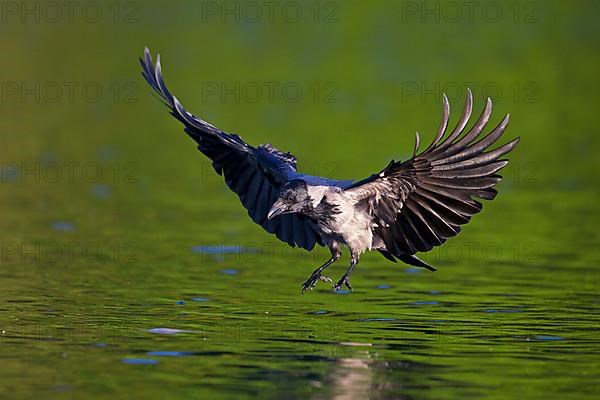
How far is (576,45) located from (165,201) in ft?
90.0

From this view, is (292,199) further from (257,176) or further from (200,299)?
(200,299)

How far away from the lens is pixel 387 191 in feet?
44.5

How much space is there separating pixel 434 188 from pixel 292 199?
1.51 metres

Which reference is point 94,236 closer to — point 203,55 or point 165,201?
point 165,201

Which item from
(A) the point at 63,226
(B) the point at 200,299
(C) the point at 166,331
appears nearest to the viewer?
(C) the point at 166,331

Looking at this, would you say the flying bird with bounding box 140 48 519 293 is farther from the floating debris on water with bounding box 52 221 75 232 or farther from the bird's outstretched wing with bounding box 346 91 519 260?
the floating debris on water with bounding box 52 221 75 232

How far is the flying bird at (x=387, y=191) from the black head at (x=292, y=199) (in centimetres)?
1

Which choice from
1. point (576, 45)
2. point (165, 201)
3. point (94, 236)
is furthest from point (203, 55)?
point (94, 236)

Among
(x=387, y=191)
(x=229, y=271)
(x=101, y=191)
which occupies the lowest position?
(x=229, y=271)

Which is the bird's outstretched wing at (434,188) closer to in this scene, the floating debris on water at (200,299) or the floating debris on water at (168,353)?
the floating debris on water at (200,299)

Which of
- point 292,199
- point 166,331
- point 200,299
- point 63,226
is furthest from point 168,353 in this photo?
point 63,226

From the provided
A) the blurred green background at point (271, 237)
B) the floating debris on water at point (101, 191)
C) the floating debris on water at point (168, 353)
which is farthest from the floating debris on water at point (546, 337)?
the floating debris on water at point (101, 191)

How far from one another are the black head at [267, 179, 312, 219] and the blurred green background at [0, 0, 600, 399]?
1260 mm

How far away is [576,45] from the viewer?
4656 centimetres
